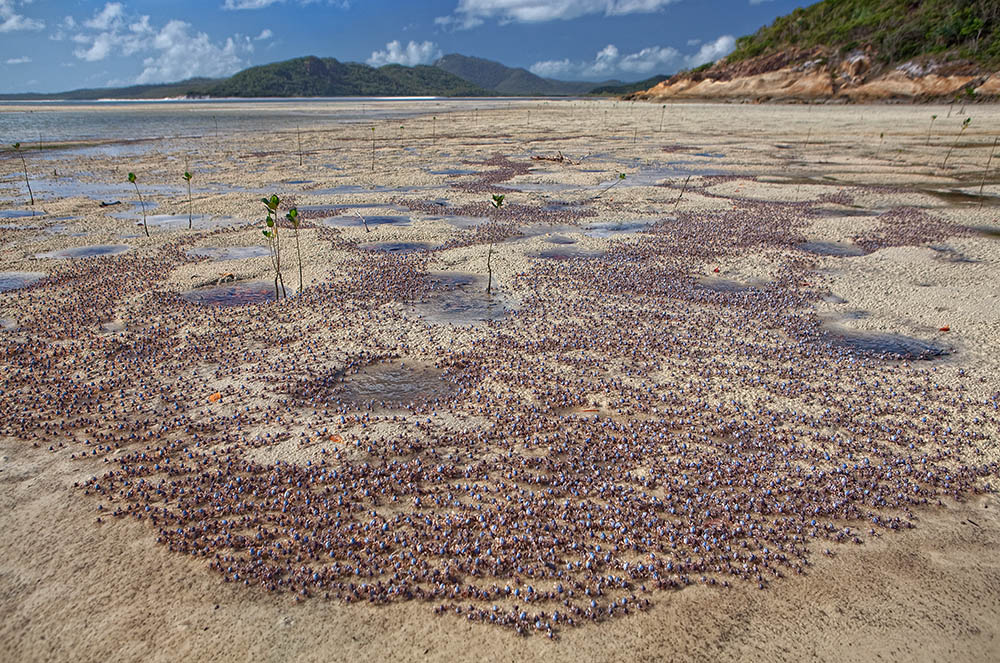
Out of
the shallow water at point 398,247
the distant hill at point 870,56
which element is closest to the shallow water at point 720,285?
the shallow water at point 398,247

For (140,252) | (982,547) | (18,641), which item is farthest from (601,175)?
(18,641)

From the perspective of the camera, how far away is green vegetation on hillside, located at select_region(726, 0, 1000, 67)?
44609 mm

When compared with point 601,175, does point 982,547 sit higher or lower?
lower

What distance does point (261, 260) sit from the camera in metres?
9.59

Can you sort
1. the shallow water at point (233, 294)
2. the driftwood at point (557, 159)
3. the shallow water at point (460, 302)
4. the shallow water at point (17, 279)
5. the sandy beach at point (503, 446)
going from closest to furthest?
the sandy beach at point (503, 446) → the shallow water at point (460, 302) → the shallow water at point (233, 294) → the shallow water at point (17, 279) → the driftwood at point (557, 159)

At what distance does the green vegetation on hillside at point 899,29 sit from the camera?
4461 cm

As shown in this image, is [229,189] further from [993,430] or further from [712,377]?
[993,430]

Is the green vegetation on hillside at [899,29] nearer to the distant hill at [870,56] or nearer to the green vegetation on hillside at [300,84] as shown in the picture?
the distant hill at [870,56]

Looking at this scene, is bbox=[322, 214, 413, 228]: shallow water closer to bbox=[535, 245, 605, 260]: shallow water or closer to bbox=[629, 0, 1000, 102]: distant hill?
bbox=[535, 245, 605, 260]: shallow water

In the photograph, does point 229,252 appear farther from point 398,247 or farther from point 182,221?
point 182,221

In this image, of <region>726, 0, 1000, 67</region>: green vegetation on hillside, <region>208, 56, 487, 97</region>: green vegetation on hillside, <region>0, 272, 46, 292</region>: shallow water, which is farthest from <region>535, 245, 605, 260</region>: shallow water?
<region>208, 56, 487, 97</region>: green vegetation on hillside

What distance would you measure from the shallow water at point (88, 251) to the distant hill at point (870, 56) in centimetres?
4699

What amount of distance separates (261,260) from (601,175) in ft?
40.5

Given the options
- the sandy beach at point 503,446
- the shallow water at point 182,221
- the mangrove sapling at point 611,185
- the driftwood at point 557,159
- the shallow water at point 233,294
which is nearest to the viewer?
the sandy beach at point 503,446
